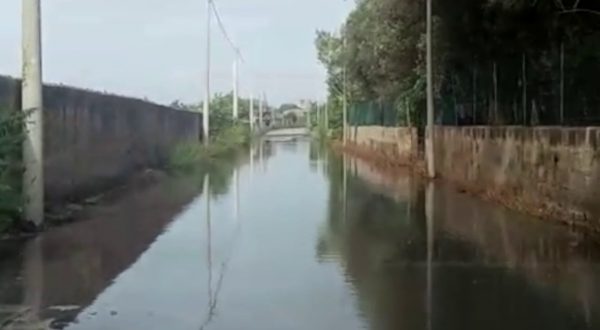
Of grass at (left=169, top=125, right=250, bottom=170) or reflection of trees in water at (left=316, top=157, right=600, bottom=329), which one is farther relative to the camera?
grass at (left=169, top=125, right=250, bottom=170)

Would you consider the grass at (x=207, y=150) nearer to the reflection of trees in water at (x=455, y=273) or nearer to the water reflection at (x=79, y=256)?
the water reflection at (x=79, y=256)

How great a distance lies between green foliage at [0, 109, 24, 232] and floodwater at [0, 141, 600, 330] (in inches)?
23.0

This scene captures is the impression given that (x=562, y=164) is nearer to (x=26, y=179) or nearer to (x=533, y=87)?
(x=533, y=87)

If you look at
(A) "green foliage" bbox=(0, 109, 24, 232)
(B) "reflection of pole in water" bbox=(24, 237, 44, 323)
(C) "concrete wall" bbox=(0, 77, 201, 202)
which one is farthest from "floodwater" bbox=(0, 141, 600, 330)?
(C) "concrete wall" bbox=(0, 77, 201, 202)

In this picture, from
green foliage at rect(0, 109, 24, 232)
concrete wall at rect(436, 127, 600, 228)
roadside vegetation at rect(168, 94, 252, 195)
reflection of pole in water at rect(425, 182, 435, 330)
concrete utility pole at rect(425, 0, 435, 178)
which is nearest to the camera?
reflection of pole in water at rect(425, 182, 435, 330)

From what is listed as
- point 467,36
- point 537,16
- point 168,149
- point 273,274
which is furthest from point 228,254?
point 168,149

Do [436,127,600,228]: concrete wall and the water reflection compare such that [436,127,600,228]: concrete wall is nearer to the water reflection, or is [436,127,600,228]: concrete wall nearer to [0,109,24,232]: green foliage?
the water reflection

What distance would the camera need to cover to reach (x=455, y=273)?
10898 millimetres

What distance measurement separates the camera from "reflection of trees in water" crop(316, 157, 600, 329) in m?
8.60

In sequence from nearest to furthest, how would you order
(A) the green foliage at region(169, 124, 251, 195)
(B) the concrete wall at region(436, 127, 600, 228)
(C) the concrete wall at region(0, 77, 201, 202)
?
(B) the concrete wall at region(436, 127, 600, 228) < (C) the concrete wall at region(0, 77, 201, 202) < (A) the green foliage at region(169, 124, 251, 195)

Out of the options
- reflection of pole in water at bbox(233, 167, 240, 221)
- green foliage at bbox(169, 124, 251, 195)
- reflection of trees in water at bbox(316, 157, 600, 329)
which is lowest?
reflection of trees in water at bbox(316, 157, 600, 329)

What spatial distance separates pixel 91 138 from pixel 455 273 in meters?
11.8

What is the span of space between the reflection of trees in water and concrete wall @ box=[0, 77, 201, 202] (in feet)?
15.7

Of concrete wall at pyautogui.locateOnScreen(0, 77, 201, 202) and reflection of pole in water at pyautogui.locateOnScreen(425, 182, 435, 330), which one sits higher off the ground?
concrete wall at pyautogui.locateOnScreen(0, 77, 201, 202)
